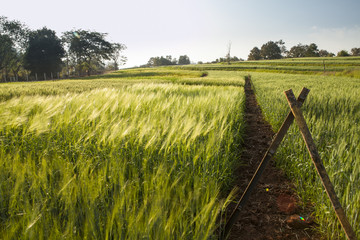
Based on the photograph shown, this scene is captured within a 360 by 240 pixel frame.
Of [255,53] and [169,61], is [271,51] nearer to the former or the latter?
[255,53]

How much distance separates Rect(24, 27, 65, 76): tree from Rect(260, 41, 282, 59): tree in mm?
82376

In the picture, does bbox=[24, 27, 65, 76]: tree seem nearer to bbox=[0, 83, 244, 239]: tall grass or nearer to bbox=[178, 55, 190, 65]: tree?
bbox=[0, 83, 244, 239]: tall grass

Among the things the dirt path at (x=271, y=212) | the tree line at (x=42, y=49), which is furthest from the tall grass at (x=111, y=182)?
the tree line at (x=42, y=49)

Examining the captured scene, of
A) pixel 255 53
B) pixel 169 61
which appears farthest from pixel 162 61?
pixel 255 53

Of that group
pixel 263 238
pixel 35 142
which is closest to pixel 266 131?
pixel 263 238

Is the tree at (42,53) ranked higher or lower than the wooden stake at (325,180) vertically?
higher

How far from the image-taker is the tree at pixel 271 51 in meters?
85.7

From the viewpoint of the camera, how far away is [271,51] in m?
87.1

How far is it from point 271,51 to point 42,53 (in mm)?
87773

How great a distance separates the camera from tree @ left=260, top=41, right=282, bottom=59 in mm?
85688

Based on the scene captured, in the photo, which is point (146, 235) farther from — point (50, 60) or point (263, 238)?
point (50, 60)

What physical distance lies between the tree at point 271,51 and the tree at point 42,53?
82.4m

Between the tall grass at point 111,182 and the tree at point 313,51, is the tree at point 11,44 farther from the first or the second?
the tree at point 313,51

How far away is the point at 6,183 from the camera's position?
4.09 ft
